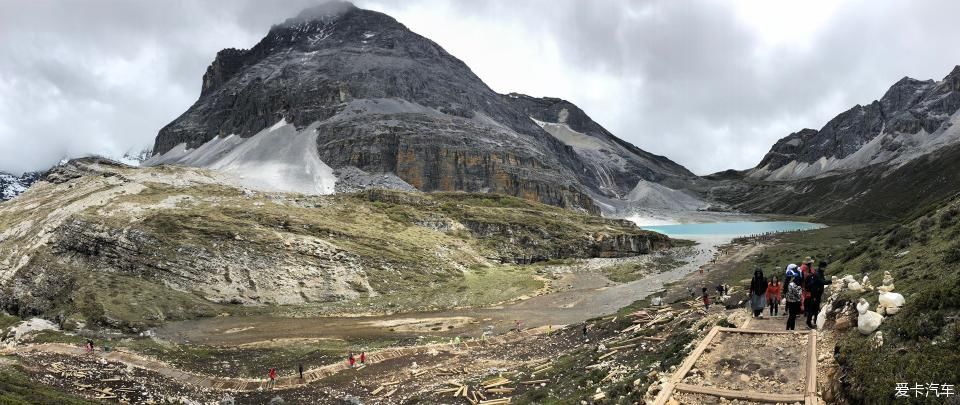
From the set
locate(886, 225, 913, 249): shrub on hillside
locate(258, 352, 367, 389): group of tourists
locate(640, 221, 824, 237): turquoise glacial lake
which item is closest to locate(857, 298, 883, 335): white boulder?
locate(886, 225, 913, 249): shrub on hillside

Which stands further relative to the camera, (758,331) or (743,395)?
(758,331)

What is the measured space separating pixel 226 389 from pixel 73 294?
98.8ft

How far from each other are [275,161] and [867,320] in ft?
525

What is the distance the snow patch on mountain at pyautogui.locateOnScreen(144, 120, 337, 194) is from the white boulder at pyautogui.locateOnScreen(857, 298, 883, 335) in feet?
391

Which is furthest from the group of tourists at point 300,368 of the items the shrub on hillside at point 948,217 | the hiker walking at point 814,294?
the shrub on hillside at point 948,217

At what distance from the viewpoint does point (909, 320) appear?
1069cm

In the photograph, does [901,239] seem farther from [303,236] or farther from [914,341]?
[303,236]

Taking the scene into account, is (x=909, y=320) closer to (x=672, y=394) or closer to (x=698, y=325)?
(x=672, y=394)

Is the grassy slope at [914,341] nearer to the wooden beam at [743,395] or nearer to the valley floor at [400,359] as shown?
the wooden beam at [743,395]

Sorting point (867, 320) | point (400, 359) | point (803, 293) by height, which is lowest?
point (400, 359)

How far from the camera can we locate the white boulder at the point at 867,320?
1165 centimetres

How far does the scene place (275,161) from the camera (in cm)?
15512

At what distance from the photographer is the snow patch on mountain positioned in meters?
130

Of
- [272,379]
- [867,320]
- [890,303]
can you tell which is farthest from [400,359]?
[890,303]
